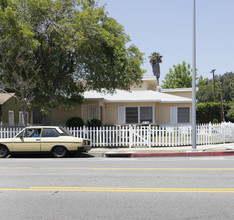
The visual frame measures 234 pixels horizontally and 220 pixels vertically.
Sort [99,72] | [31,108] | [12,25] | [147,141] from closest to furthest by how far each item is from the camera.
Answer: [12,25] < [147,141] < [99,72] < [31,108]

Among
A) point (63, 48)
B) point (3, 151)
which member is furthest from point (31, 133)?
point (63, 48)

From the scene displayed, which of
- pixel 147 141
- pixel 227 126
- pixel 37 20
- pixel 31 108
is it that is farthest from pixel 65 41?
pixel 227 126

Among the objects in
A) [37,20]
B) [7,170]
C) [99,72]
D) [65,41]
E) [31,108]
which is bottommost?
[7,170]

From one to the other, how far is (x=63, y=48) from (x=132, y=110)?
11101 mm

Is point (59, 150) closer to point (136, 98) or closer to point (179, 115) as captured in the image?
point (136, 98)

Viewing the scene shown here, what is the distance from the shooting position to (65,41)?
1828cm

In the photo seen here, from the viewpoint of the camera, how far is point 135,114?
28.4 m

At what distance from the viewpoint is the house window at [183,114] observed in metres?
28.8

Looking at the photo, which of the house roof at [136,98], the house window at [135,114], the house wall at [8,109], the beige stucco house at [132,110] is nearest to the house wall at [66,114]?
the beige stucco house at [132,110]

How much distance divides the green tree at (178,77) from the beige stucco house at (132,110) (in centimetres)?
3757

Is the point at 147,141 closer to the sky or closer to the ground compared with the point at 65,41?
closer to the ground

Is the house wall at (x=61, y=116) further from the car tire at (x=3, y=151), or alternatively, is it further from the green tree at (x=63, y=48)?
the car tire at (x=3, y=151)

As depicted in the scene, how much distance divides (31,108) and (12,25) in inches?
237

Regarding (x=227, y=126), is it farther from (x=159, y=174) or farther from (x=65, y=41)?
(x=159, y=174)
